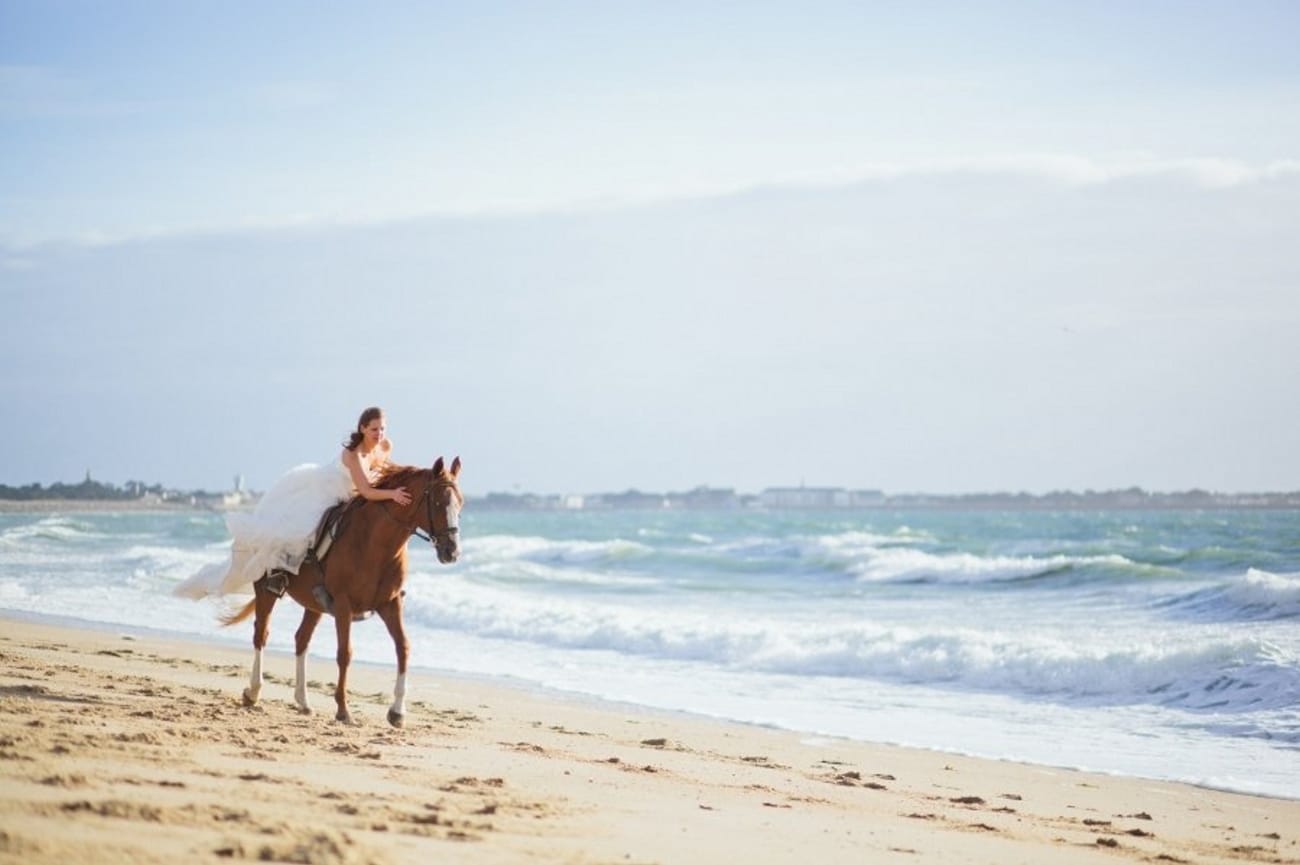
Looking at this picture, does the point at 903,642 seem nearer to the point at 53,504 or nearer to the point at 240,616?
the point at 240,616

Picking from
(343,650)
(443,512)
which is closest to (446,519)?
(443,512)

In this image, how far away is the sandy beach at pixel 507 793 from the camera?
17.0ft

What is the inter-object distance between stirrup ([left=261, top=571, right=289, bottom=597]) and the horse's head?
4.12ft

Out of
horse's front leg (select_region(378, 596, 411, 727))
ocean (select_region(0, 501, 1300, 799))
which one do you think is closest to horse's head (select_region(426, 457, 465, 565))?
horse's front leg (select_region(378, 596, 411, 727))

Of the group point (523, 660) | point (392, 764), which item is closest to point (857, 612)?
point (523, 660)

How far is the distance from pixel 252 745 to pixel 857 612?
18.5 metres

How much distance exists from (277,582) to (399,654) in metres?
1.17

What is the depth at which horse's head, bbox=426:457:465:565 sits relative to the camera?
903 centimetres

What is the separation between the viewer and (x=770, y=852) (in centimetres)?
598

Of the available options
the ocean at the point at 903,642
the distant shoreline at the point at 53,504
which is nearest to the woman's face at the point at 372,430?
the ocean at the point at 903,642

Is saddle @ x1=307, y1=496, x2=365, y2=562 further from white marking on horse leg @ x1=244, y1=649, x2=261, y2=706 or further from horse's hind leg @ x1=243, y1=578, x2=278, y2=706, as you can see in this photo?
white marking on horse leg @ x1=244, y1=649, x2=261, y2=706

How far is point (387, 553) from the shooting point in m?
9.33

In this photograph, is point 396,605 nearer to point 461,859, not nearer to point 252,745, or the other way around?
point 252,745

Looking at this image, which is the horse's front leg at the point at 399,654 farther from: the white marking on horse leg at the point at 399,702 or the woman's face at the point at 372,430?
the woman's face at the point at 372,430
